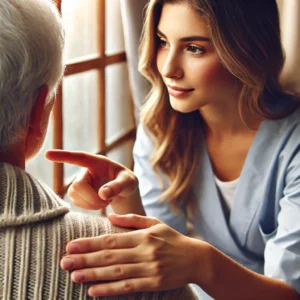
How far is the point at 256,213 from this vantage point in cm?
123

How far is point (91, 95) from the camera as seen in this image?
172 cm

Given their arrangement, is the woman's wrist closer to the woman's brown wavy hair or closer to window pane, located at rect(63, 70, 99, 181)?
the woman's brown wavy hair

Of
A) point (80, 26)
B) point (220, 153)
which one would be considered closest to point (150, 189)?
point (220, 153)

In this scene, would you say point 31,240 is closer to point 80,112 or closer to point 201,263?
point 201,263

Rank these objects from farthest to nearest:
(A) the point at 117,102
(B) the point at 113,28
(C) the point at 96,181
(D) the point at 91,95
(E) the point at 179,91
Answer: (A) the point at 117,102 → (B) the point at 113,28 → (D) the point at 91,95 → (E) the point at 179,91 → (C) the point at 96,181

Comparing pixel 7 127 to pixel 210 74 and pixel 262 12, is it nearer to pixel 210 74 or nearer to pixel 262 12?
pixel 210 74

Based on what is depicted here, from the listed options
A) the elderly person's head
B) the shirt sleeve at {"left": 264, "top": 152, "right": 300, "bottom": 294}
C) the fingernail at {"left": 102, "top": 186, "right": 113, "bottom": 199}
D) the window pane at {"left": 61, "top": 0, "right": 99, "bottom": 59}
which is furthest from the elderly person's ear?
the window pane at {"left": 61, "top": 0, "right": 99, "bottom": 59}

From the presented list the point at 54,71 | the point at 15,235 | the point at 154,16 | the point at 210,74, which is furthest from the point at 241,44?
the point at 15,235

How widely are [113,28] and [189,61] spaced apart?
2.47 feet

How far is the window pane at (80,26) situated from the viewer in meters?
1.49

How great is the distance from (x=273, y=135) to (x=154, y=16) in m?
0.37

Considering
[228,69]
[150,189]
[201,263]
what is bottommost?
[150,189]

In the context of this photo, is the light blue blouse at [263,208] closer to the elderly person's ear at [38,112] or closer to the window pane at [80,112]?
the window pane at [80,112]

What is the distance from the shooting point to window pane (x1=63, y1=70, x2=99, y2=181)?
5.07ft
